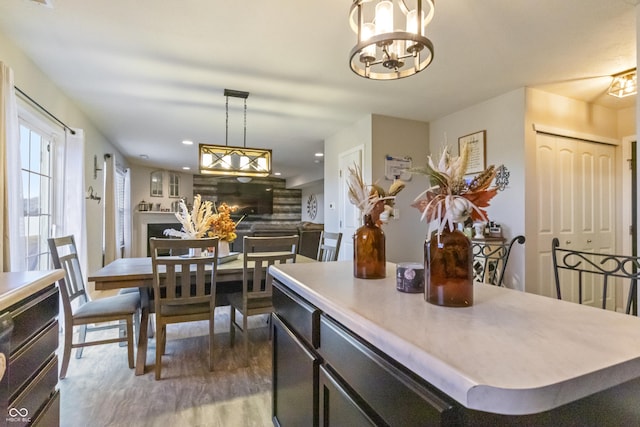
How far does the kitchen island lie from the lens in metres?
0.50

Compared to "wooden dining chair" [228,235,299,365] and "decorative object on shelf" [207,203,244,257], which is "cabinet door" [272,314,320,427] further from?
"decorative object on shelf" [207,203,244,257]

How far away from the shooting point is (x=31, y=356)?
120 centimetres

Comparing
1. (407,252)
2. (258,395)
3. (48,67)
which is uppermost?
(48,67)

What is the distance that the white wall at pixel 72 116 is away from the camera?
7.73 feet

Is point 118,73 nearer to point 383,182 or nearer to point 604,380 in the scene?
point 383,182

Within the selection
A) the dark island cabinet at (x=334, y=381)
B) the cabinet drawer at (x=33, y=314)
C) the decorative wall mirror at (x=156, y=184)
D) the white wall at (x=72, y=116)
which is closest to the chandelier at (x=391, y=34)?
the dark island cabinet at (x=334, y=381)

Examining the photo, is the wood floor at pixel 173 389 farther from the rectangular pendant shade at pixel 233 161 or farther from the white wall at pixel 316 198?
the white wall at pixel 316 198

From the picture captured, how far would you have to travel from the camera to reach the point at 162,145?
5672 millimetres

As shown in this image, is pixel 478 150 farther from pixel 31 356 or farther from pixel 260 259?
pixel 31 356

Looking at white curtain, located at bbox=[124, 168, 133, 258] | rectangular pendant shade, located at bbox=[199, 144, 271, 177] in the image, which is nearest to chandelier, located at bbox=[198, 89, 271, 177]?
rectangular pendant shade, located at bbox=[199, 144, 271, 177]

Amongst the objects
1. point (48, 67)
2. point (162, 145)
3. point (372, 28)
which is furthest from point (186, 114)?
point (372, 28)

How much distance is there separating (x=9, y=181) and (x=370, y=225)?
91.0 inches

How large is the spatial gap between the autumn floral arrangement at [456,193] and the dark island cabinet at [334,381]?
41cm

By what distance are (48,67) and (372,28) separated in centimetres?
287
